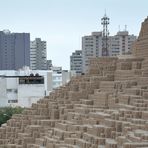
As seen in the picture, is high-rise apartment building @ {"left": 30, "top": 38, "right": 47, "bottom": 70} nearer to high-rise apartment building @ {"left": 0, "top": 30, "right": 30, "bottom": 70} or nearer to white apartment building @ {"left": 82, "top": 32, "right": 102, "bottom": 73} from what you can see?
high-rise apartment building @ {"left": 0, "top": 30, "right": 30, "bottom": 70}

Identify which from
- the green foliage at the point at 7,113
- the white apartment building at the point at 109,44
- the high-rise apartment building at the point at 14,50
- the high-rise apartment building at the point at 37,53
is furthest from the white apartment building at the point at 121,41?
the high-rise apartment building at the point at 37,53

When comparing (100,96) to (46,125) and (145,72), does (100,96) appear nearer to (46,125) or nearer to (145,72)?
(145,72)

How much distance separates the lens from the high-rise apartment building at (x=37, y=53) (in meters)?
185

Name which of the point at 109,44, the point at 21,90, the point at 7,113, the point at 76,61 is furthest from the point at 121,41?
the point at 7,113

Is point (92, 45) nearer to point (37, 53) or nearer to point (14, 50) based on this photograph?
point (14, 50)

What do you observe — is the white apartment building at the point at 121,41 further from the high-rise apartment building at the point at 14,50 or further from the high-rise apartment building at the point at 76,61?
the high-rise apartment building at the point at 14,50

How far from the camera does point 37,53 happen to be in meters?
190

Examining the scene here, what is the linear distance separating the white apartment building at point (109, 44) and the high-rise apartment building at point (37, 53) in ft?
123

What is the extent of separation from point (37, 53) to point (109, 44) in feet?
223

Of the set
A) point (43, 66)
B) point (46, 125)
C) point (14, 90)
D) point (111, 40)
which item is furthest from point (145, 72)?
point (43, 66)

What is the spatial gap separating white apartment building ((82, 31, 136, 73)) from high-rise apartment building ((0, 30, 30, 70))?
3362cm

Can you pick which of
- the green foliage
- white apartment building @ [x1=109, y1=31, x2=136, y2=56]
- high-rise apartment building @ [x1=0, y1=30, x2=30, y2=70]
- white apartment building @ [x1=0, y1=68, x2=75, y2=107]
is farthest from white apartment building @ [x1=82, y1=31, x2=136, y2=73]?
the green foliage

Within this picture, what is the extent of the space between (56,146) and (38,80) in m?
53.2

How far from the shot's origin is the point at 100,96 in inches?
1395
